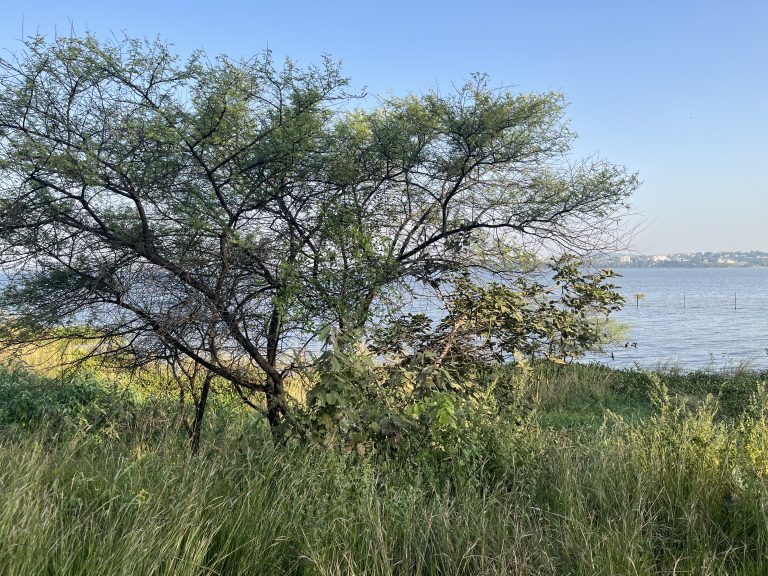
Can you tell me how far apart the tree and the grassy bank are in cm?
116

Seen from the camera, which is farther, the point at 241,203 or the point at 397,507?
the point at 241,203

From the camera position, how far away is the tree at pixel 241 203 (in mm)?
5188

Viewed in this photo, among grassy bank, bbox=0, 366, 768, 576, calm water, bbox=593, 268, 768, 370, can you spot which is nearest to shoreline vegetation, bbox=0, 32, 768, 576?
grassy bank, bbox=0, 366, 768, 576

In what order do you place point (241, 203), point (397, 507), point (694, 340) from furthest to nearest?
point (694, 340) < point (241, 203) < point (397, 507)

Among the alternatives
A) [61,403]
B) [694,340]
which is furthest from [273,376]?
[694,340]

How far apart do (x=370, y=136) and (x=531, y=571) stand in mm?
4660

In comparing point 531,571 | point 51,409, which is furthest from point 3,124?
point 531,571

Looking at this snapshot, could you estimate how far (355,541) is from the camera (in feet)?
10.5

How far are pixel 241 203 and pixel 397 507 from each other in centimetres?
329

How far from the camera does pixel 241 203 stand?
5.69 metres

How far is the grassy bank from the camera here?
9.63 feet

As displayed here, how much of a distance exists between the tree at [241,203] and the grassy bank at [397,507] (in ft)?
3.81

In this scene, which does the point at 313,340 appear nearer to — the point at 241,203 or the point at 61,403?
the point at 241,203

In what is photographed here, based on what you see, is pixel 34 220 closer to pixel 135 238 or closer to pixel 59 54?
pixel 135 238
